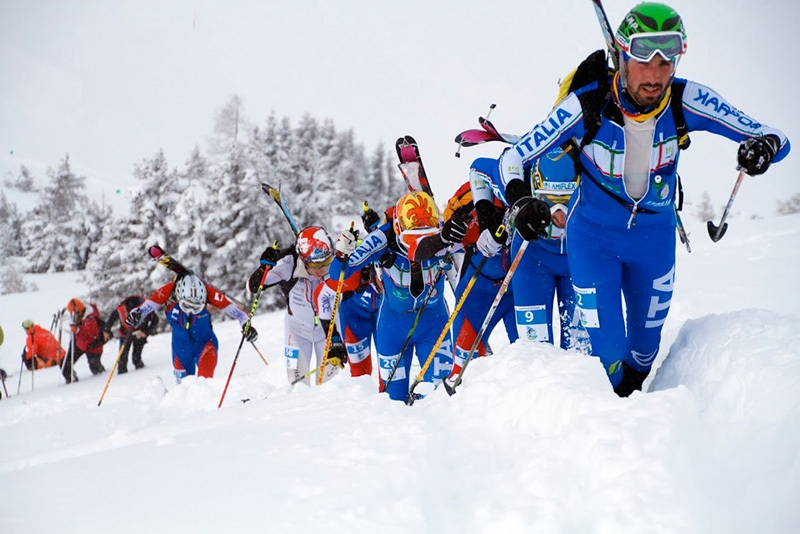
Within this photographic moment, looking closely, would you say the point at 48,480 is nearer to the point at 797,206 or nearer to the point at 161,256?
the point at 161,256

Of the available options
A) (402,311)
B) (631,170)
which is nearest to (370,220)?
(402,311)

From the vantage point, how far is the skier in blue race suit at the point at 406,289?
5.61m

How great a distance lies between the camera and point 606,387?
276cm

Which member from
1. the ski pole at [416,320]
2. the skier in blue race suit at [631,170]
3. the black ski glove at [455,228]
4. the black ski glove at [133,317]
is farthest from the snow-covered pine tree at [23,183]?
the skier in blue race suit at [631,170]

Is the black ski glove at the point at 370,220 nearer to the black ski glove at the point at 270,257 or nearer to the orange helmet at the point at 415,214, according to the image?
the orange helmet at the point at 415,214

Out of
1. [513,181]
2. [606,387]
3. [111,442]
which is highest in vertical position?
[513,181]

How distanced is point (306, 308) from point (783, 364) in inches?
259

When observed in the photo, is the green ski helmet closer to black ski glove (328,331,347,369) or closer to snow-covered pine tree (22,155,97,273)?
black ski glove (328,331,347,369)

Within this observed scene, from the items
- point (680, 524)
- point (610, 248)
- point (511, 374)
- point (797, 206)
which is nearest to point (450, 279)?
point (610, 248)

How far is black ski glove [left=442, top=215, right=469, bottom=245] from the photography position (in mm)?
4918

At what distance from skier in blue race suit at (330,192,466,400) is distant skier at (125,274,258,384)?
4056 mm

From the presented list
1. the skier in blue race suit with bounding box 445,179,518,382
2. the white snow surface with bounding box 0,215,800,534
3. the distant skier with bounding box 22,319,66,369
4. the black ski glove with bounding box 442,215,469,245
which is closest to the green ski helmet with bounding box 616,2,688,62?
the white snow surface with bounding box 0,215,800,534

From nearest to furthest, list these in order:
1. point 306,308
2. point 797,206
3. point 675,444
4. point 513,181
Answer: point 675,444 → point 513,181 → point 306,308 → point 797,206

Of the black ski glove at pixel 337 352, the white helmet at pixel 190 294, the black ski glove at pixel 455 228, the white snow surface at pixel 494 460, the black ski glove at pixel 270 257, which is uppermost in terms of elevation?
the black ski glove at pixel 455 228
